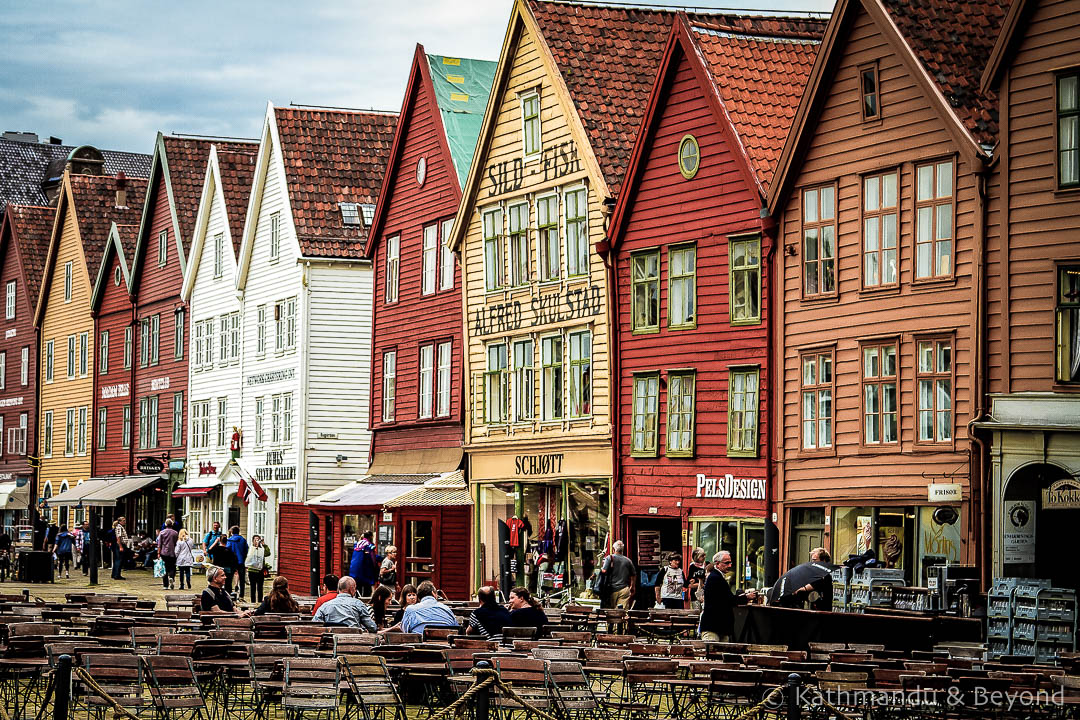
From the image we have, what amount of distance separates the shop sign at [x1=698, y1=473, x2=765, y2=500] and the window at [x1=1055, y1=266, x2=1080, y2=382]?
782 cm

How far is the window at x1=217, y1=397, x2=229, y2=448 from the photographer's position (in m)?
60.4

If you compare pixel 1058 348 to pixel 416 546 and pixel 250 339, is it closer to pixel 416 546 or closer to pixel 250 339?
pixel 416 546

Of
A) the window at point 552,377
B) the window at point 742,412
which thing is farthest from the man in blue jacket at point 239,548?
the window at point 742,412

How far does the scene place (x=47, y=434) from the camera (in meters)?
79.6

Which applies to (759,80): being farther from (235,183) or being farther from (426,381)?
(235,183)

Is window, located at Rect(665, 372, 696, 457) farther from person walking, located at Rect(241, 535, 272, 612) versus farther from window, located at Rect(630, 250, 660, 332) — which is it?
person walking, located at Rect(241, 535, 272, 612)

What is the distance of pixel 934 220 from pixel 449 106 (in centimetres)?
2044

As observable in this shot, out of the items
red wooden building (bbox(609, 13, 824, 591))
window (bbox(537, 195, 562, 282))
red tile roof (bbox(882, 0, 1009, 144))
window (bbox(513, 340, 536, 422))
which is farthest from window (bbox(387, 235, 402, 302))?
red tile roof (bbox(882, 0, 1009, 144))

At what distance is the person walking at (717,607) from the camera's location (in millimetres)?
24906

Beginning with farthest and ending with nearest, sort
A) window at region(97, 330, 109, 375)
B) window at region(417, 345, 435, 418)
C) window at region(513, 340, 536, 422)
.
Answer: window at region(97, 330, 109, 375), window at region(417, 345, 435, 418), window at region(513, 340, 536, 422)

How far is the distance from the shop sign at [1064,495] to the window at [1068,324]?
2568mm

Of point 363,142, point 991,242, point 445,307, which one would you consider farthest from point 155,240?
point 991,242

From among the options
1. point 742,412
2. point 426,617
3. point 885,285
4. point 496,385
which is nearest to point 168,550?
point 496,385

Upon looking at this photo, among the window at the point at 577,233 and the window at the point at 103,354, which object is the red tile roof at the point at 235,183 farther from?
the window at the point at 577,233
